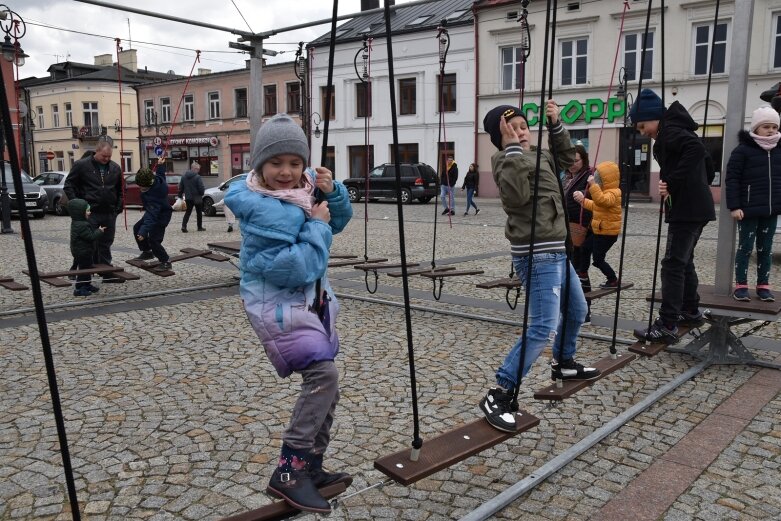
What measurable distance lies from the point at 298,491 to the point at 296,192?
1.12m

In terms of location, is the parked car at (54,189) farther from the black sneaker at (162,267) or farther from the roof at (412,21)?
the black sneaker at (162,267)

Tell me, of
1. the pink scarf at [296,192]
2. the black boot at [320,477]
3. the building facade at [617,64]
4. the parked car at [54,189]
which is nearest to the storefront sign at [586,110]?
the building facade at [617,64]

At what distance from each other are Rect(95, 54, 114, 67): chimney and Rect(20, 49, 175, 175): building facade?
630 cm

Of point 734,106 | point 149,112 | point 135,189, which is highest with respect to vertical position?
point 149,112

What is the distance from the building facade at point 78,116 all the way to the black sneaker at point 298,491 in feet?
153

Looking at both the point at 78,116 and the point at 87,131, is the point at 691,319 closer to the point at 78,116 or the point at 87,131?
the point at 87,131

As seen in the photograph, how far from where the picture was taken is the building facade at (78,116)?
47188 mm

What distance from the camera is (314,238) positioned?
263 cm

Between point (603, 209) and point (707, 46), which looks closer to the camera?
point (603, 209)

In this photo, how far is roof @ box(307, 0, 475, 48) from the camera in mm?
31172

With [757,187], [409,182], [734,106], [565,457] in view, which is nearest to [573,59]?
[409,182]

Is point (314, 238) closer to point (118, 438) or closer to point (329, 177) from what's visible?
point (329, 177)

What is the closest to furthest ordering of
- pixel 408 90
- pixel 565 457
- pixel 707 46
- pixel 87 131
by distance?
pixel 565 457, pixel 707 46, pixel 408 90, pixel 87 131

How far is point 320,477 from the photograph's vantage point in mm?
2799
